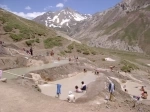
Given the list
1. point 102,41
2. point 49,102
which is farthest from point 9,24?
point 102,41

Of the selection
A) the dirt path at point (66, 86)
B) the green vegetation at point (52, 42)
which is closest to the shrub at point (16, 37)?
the green vegetation at point (52, 42)

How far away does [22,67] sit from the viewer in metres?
34.0

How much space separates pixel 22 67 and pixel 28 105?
1729 centimetres

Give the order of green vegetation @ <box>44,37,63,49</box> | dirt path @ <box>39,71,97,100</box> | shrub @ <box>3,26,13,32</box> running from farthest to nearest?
1. shrub @ <box>3,26,13,32</box>
2. green vegetation @ <box>44,37,63,49</box>
3. dirt path @ <box>39,71,97,100</box>

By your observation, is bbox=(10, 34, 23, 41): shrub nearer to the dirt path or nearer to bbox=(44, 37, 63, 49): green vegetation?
bbox=(44, 37, 63, 49): green vegetation

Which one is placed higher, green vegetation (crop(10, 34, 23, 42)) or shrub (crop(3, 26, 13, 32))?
shrub (crop(3, 26, 13, 32))

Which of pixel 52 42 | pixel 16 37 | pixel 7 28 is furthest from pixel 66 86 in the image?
pixel 7 28

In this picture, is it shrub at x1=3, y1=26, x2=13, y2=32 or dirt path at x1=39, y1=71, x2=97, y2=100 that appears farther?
shrub at x1=3, y1=26, x2=13, y2=32

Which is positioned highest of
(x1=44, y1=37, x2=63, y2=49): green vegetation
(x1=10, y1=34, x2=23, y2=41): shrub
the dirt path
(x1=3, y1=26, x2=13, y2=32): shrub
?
(x1=3, y1=26, x2=13, y2=32): shrub

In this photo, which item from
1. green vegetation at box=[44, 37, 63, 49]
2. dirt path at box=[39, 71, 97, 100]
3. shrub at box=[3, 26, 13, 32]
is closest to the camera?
dirt path at box=[39, 71, 97, 100]

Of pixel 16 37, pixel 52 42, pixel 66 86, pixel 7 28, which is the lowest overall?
pixel 66 86

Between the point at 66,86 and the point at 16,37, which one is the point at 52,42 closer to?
the point at 16,37

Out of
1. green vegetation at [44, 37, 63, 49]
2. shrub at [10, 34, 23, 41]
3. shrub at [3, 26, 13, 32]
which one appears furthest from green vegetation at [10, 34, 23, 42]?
green vegetation at [44, 37, 63, 49]

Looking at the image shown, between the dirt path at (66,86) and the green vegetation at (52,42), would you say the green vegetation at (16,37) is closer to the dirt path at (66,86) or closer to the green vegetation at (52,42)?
the green vegetation at (52,42)
